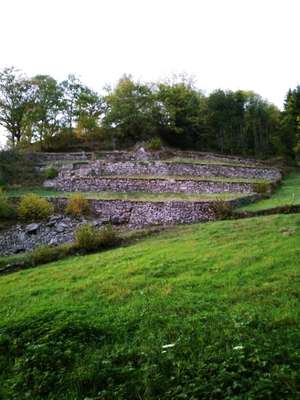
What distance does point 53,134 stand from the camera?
39719mm

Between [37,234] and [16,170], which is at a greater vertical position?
[16,170]

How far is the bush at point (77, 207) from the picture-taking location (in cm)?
2106

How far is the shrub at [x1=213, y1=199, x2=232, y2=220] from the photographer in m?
18.5

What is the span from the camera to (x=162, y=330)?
651 cm

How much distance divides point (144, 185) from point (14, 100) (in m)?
22.1

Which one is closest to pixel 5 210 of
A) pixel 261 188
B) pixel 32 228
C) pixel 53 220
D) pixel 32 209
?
pixel 32 209

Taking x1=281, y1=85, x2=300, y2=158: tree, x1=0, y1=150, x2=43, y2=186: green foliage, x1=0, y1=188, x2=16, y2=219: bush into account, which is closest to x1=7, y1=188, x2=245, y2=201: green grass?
x1=0, y1=150, x2=43, y2=186: green foliage

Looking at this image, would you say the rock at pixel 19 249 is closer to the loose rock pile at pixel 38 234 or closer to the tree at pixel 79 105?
the loose rock pile at pixel 38 234

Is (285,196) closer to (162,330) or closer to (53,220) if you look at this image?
(53,220)

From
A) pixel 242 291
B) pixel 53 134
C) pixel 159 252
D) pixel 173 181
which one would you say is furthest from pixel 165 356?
pixel 53 134

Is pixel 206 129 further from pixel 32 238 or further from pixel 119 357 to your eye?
pixel 119 357

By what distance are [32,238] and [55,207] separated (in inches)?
157

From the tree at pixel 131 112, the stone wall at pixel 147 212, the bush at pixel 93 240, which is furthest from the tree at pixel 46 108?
the bush at pixel 93 240

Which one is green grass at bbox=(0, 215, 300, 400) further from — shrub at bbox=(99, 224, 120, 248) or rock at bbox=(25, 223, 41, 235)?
rock at bbox=(25, 223, 41, 235)
